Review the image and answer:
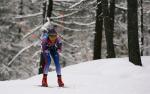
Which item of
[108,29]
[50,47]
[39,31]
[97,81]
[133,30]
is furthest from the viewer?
[39,31]

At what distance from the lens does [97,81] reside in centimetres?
1350

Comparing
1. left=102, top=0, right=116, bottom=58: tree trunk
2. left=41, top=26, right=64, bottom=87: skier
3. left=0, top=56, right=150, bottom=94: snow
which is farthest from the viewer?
left=102, top=0, right=116, bottom=58: tree trunk

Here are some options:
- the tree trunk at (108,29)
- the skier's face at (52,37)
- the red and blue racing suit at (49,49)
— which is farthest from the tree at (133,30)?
the skier's face at (52,37)

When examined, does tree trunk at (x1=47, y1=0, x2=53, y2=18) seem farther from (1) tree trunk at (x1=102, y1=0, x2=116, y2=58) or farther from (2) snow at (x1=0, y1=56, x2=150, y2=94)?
(2) snow at (x1=0, y1=56, x2=150, y2=94)

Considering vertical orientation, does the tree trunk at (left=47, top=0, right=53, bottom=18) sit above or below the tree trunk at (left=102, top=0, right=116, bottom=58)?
above

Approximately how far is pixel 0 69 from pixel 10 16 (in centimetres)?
455

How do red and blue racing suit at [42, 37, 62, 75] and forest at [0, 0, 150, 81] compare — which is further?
forest at [0, 0, 150, 81]

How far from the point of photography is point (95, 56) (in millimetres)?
21797

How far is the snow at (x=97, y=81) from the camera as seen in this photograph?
38.2 feet

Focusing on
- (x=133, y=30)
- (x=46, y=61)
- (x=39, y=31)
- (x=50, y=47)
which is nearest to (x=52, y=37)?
(x=50, y=47)

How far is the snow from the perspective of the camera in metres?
11.6

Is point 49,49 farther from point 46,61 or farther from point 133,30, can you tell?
point 133,30

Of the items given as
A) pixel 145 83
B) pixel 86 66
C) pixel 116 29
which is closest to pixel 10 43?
pixel 116 29

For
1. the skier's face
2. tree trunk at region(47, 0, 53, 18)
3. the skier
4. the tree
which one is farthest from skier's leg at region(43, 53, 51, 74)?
tree trunk at region(47, 0, 53, 18)
